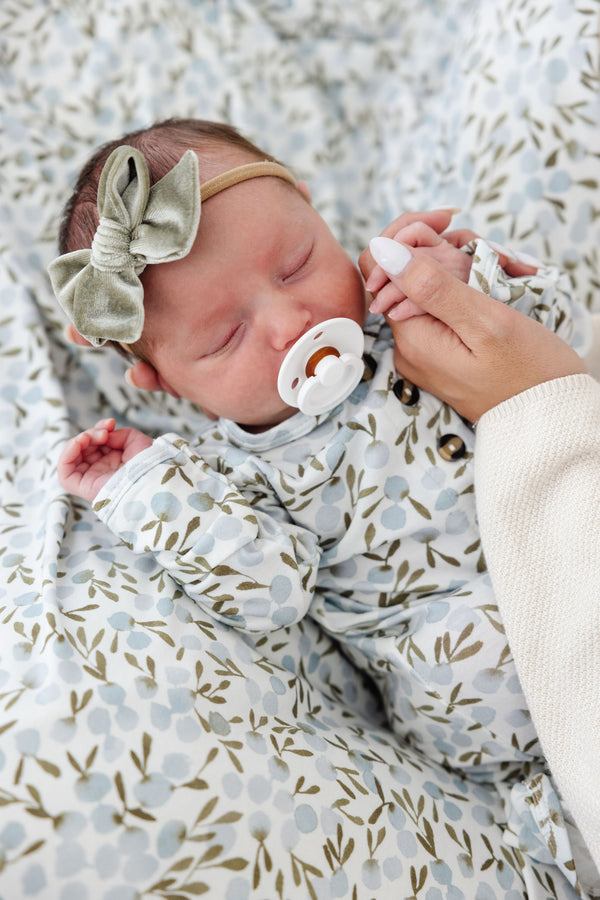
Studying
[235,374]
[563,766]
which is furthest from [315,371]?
[563,766]

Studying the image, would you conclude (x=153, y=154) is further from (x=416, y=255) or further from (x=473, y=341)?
(x=473, y=341)

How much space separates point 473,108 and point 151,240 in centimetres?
97

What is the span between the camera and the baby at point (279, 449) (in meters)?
1.08

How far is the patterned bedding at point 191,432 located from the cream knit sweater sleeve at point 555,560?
250mm

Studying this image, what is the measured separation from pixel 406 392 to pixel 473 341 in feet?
0.63

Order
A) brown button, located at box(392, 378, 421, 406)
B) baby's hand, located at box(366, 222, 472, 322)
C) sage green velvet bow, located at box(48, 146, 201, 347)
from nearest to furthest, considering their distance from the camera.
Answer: sage green velvet bow, located at box(48, 146, 201, 347), baby's hand, located at box(366, 222, 472, 322), brown button, located at box(392, 378, 421, 406)

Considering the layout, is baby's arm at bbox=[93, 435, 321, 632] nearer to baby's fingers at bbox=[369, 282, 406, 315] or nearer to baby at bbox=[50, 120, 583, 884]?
baby at bbox=[50, 120, 583, 884]

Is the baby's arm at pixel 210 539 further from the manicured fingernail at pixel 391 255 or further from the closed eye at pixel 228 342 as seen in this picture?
the manicured fingernail at pixel 391 255

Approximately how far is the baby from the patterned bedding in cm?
10

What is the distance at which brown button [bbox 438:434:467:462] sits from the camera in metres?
1.19

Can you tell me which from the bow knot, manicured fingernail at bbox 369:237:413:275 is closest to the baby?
the bow knot

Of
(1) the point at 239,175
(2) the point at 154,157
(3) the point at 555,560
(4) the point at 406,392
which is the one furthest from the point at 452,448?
(2) the point at 154,157

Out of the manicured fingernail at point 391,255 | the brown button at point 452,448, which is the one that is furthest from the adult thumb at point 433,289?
the brown button at point 452,448

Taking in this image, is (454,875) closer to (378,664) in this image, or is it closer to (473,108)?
(378,664)
